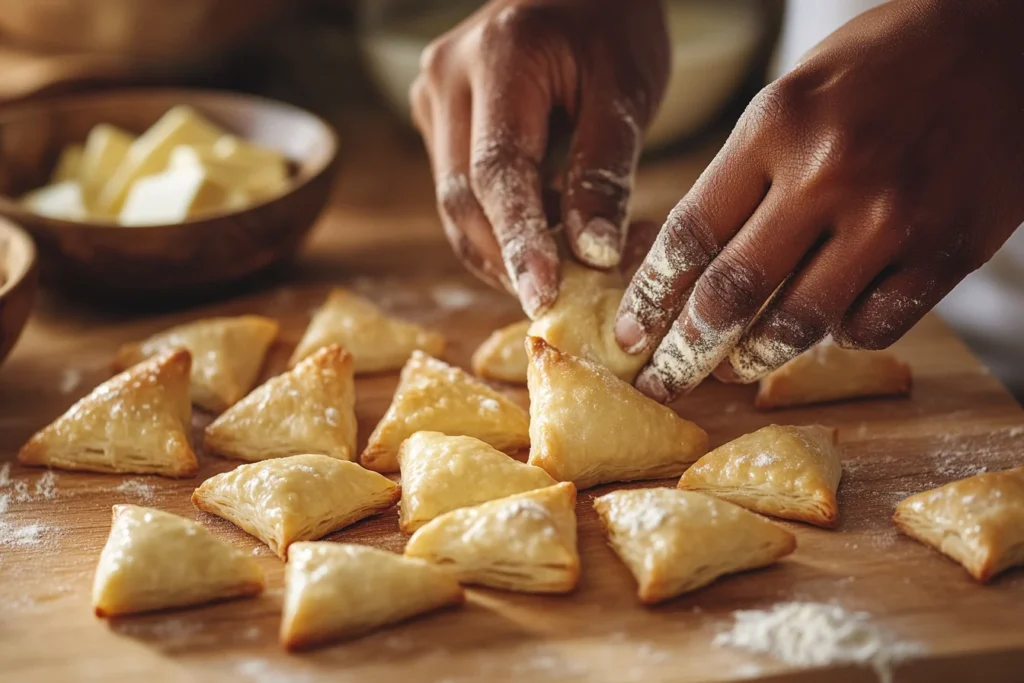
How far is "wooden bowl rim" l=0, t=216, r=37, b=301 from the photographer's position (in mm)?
1895

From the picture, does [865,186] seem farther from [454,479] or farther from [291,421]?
[291,421]

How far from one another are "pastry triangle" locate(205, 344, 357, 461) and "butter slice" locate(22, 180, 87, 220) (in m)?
0.78

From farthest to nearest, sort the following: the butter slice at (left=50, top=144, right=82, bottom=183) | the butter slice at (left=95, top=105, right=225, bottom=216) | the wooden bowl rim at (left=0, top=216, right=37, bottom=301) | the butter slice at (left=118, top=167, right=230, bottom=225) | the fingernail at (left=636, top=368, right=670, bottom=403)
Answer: the butter slice at (left=50, top=144, right=82, bottom=183), the butter slice at (left=95, top=105, right=225, bottom=216), the butter slice at (left=118, top=167, right=230, bottom=225), the wooden bowl rim at (left=0, top=216, right=37, bottom=301), the fingernail at (left=636, top=368, right=670, bottom=403)

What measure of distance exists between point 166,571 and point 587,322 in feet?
2.68

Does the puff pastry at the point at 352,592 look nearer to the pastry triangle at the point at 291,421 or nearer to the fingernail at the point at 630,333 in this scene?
the pastry triangle at the point at 291,421

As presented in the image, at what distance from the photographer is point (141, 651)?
1359mm

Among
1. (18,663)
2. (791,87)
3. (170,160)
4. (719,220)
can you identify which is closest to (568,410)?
(719,220)

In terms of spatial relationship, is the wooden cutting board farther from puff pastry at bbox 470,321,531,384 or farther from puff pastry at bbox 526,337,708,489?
puff pastry at bbox 470,321,531,384

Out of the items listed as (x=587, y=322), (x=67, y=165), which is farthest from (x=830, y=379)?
(x=67, y=165)

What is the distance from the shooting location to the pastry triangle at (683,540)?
4.67ft

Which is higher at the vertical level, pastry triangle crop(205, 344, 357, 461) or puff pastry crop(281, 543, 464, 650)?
puff pastry crop(281, 543, 464, 650)

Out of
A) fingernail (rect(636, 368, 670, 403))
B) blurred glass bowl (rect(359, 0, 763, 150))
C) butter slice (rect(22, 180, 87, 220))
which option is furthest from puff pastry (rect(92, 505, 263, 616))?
blurred glass bowl (rect(359, 0, 763, 150))

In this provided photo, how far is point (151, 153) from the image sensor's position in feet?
8.20

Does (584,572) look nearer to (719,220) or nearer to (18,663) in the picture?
(719,220)
